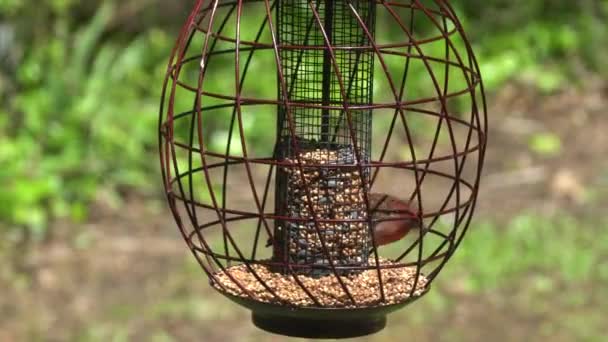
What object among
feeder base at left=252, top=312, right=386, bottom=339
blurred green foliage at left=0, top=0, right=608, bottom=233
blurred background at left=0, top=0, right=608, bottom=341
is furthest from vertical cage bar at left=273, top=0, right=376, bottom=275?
blurred green foliage at left=0, top=0, right=608, bottom=233

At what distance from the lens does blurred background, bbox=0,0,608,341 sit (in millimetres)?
5566

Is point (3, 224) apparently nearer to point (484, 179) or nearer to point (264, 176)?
point (264, 176)

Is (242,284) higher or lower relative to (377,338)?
higher

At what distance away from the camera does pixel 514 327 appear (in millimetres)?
5504

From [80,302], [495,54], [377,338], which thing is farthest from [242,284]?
[495,54]

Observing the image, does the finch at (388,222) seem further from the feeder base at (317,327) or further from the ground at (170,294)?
the ground at (170,294)

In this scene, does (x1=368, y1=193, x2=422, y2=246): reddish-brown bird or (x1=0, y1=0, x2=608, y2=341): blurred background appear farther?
(x1=0, y1=0, x2=608, y2=341): blurred background

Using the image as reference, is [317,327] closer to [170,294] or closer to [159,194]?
[170,294]

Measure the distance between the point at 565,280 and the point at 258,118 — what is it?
227 centimetres

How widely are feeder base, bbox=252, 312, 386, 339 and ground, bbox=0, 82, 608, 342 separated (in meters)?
3.00

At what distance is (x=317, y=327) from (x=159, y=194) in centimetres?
446

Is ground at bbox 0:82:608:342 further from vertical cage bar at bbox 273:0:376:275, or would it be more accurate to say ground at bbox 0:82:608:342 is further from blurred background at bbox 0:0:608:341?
vertical cage bar at bbox 273:0:376:275

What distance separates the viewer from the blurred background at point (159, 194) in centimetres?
557

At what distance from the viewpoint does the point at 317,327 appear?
2357mm
